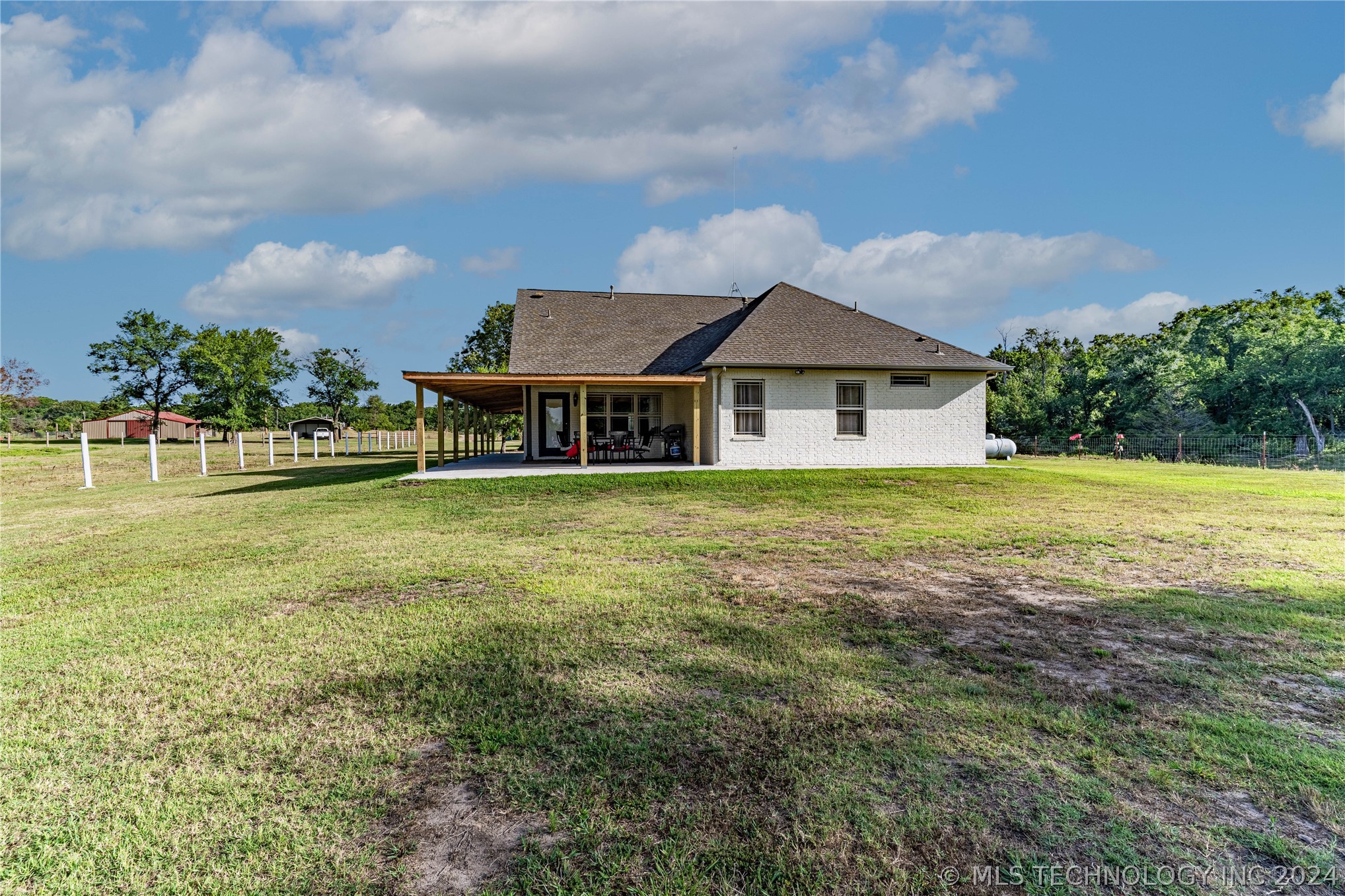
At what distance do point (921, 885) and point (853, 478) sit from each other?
13.0 m

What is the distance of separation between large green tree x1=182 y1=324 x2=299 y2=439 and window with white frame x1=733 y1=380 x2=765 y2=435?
43.5 meters

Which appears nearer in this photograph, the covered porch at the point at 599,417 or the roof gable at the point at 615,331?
the covered porch at the point at 599,417

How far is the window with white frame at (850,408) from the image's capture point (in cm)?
1706

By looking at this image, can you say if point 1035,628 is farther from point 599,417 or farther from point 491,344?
point 491,344

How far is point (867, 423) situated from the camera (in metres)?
17.1

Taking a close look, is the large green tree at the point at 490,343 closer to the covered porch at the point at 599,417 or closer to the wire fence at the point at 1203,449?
the covered porch at the point at 599,417

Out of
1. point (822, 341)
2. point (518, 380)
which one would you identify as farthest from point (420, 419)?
point (822, 341)

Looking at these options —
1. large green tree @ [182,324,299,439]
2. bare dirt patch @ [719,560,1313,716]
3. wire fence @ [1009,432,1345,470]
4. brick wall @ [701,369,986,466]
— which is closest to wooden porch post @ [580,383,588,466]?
brick wall @ [701,369,986,466]

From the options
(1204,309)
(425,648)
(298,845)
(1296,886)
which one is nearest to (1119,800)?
(1296,886)

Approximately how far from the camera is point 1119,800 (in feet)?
7.96

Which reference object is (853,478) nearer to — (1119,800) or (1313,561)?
(1313,561)

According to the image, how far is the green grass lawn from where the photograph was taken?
2.18m

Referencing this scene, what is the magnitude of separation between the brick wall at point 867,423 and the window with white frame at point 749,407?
0.10 meters

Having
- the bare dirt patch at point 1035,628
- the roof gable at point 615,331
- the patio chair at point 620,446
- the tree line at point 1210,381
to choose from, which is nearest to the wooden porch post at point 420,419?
the roof gable at point 615,331
